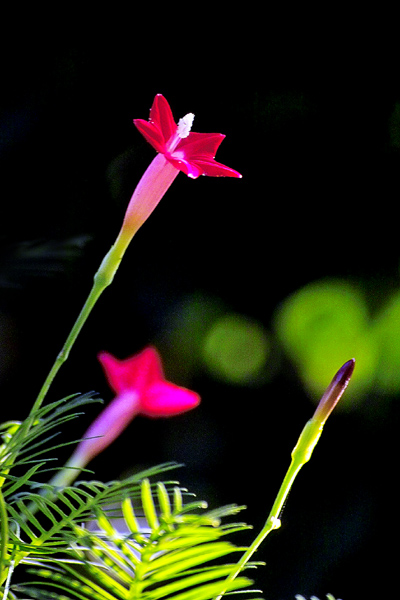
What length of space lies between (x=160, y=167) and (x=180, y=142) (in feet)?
0.12

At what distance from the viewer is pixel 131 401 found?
0.43m

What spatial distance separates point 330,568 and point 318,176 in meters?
0.62

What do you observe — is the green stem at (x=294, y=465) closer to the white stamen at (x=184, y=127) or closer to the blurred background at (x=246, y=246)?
the white stamen at (x=184, y=127)

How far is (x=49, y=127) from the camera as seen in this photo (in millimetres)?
996

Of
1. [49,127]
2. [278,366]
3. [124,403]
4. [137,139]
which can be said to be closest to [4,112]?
[49,127]

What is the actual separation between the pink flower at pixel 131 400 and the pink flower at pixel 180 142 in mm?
143

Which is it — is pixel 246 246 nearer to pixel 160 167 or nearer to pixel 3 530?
pixel 160 167

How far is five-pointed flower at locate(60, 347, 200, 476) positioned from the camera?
405 mm

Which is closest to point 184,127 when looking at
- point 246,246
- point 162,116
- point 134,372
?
point 162,116

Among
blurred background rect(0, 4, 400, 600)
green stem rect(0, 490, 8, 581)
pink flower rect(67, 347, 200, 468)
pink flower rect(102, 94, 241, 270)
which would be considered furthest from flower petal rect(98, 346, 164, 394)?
blurred background rect(0, 4, 400, 600)

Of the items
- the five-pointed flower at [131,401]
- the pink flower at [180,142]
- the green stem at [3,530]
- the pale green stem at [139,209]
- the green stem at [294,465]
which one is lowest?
the five-pointed flower at [131,401]

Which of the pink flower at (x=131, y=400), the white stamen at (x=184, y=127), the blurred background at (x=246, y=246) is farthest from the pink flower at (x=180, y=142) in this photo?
the blurred background at (x=246, y=246)

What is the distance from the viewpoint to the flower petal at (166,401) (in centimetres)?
44

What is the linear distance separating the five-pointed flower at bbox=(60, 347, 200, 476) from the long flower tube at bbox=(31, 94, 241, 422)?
0.23 ft
